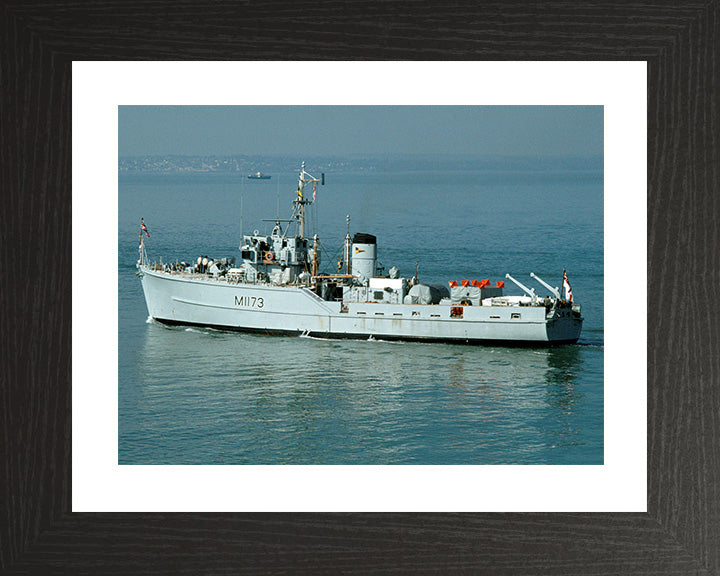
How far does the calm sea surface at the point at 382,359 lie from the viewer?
674 cm

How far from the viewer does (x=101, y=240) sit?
186 inches

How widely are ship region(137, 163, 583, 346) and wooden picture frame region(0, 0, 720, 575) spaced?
17.7 feet

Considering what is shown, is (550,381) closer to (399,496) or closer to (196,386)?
(196,386)

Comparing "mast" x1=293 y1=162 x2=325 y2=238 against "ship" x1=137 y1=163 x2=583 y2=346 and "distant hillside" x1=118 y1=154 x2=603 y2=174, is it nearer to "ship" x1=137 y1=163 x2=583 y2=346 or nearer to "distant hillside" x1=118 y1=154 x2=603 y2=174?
"ship" x1=137 y1=163 x2=583 y2=346

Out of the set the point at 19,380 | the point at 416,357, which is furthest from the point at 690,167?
the point at 416,357

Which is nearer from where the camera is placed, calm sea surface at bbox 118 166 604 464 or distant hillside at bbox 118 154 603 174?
calm sea surface at bbox 118 166 604 464

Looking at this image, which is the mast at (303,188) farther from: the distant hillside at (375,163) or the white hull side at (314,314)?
the white hull side at (314,314)

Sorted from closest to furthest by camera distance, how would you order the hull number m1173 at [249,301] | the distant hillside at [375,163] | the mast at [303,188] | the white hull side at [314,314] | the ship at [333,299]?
the distant hillside at [375,163], the mast at [303,188], the ship at [333,299], the white hull side at [314,314], the hull number m1173 at [249,301]

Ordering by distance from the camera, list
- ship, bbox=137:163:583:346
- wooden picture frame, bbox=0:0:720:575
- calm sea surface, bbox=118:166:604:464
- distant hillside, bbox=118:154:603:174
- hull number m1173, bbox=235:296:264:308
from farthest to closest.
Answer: hull number m1173, bbox=235:296:264:308 → ship, bbox=137:163:583:346 → distant hillside, bbox=118:154:603:174 → calm sea surface, bbox=118:166:604:464 → wooden picture frame, bbox=0:0:720:575

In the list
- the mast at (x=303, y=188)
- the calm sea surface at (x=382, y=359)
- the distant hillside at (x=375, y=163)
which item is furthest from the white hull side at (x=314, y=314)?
the distant hillside at (x=375, y=163)

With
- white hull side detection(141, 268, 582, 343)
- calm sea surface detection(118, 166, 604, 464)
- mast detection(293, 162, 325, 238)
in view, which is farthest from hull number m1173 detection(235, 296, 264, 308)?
mast detection(293, 162, 325, 238)

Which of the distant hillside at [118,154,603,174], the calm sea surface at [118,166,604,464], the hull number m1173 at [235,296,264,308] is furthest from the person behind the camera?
the hull number m1173 at [235,296,264,308]

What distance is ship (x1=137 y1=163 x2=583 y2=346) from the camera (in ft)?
34.4

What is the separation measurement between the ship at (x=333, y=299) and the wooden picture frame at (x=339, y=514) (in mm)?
5397
